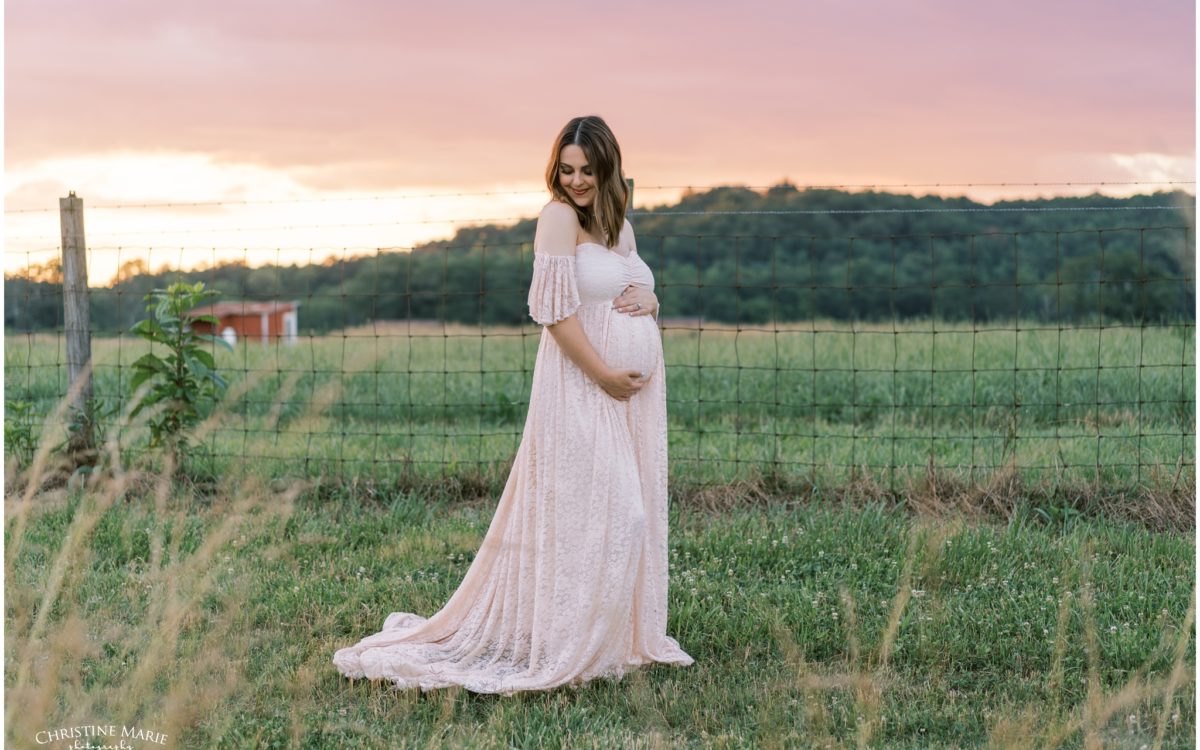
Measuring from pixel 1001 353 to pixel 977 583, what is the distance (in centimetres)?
610

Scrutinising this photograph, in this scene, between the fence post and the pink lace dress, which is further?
the fence post

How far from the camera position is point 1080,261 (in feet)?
107

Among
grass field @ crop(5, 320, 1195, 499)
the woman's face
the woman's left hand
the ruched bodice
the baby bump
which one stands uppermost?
the woman's face

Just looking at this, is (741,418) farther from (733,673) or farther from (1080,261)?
(1080,261)

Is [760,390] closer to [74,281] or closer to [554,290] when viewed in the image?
[74,281]

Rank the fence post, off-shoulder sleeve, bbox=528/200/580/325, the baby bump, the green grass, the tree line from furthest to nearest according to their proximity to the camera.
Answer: the tree line, the fence post, the baby bump, off-shoulder sleeve, bbox=528/200/580/325, the green grass

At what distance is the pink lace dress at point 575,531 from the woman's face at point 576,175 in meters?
0.17

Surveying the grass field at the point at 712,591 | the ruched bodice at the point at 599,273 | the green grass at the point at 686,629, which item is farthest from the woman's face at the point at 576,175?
the green grass at the point at 686,629

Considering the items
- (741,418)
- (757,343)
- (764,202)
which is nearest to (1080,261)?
(764,202)

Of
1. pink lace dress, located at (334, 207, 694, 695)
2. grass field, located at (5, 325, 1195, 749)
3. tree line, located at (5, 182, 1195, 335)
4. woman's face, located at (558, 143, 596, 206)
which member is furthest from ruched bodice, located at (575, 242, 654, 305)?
tree line, located at (5, 182, 1195, 335)

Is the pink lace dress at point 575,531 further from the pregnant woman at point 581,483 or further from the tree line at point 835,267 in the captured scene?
the tree line at point 835,267

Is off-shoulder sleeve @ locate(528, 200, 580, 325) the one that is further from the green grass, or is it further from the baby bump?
the green grass

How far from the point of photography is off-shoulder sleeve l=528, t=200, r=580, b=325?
3762 mm

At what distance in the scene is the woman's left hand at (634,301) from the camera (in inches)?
155
